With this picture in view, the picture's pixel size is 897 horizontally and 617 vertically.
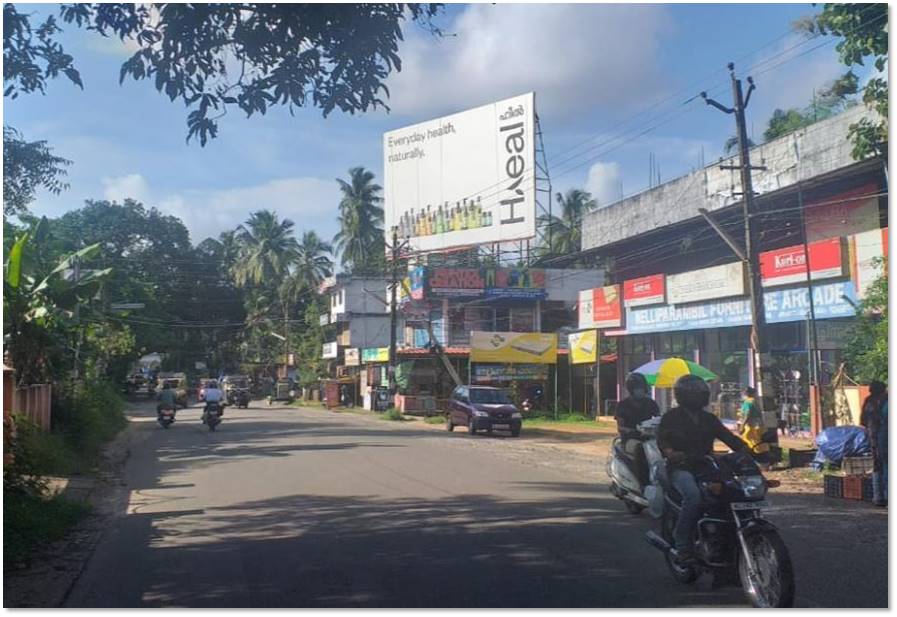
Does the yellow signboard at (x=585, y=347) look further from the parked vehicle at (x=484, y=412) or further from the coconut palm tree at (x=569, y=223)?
the coconut palm tree at (x=569, y=223)

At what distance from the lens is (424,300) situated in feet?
144

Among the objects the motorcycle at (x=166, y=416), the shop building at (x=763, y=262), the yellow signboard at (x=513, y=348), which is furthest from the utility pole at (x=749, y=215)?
the yellow signboard at (x=513, y=348)

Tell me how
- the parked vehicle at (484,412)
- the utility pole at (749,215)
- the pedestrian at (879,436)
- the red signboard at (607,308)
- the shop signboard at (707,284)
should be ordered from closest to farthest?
the pedestrian at (879,436)
the utility pole at (749,215)
the shop signboard at (707,284)
the parked vehicle at (484,412)
the red signboard at (607,308)

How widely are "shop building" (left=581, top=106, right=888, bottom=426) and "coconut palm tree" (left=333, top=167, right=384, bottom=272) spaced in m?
28.0

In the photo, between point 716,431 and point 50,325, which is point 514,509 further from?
point 50,325

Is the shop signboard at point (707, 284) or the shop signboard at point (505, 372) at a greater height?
the shop signboard at point (707, 284)

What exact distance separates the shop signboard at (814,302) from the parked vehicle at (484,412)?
25.7ft

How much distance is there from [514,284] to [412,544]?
37.1m

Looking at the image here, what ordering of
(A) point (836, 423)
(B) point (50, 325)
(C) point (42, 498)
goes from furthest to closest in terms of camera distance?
(A) point (836, 423), (B) point (50, 325), (C) point (42, 498)

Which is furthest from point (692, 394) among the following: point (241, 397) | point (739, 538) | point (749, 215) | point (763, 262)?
point (241, 397)

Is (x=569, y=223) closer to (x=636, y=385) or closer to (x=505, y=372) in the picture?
(x=505, y=372)

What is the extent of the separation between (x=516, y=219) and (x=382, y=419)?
35.6 feet

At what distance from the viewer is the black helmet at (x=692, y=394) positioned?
20.5 ft

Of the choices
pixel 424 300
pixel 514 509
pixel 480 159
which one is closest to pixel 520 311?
pixel 424 300
